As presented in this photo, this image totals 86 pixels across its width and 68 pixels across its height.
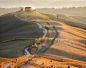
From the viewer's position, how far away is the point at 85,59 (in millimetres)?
6906

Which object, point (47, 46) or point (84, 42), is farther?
point (84, 42)

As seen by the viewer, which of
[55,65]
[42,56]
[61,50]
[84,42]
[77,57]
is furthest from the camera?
[84,42]

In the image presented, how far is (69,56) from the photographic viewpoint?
23.5 feet

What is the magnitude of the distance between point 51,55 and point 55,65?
1.46 m

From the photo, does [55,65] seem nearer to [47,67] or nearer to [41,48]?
[47,67]

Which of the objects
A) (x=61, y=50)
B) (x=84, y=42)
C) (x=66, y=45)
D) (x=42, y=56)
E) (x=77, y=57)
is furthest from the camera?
(x=84, y=42)

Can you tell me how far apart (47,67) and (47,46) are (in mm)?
3089

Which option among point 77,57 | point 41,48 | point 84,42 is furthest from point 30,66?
point 84,42

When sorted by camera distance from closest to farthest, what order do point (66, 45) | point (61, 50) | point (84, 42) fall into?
point (61, 50) < point (66, 45) < point (84, 42)

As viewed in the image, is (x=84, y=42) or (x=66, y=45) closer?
(x=66, y=45)

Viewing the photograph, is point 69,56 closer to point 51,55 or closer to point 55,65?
point 51,55

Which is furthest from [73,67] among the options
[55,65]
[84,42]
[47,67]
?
[84,42]

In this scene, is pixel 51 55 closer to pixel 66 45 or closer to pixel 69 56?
pixel 69 56

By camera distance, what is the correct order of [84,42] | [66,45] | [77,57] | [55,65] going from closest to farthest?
[55,65] → [77,57] → [66,45] → [84,42]
